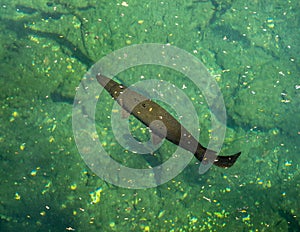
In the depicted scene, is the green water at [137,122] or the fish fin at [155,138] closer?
the fish fin at [155,138]

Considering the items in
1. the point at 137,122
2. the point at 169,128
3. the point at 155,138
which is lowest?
the point at 137,122

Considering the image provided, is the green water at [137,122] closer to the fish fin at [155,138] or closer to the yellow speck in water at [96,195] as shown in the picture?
the yellow speck in water at [96,195]

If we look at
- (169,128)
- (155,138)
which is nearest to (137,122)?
(155,138)

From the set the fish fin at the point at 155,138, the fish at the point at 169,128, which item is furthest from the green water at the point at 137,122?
the fish at the point at 169,128

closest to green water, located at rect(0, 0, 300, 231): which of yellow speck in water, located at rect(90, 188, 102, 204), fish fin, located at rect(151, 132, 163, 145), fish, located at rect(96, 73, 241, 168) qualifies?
yellow speck in water, located at rect(90, 188, 102, 204)

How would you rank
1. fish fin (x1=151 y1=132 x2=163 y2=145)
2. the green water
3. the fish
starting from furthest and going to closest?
the green water, fish fin (x1=151 y1=132 x2=163 y2=145), the fish

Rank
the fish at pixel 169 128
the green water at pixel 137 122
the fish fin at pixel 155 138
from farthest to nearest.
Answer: the green water at pixel 137 122 → the fish fin at pixel 155 138 → the fish at pixel 169 128

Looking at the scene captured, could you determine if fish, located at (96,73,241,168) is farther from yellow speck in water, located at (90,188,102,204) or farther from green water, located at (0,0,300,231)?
yellow speck in water, located at (90,188,102,204)

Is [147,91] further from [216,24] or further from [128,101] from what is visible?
[216,24]

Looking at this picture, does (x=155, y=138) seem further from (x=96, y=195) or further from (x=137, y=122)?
(x=96, y=195)

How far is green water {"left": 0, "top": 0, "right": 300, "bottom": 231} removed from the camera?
540 cm

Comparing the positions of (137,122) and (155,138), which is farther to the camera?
(137,122)

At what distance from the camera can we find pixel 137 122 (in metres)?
6.20

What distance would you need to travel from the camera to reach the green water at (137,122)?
540cm
